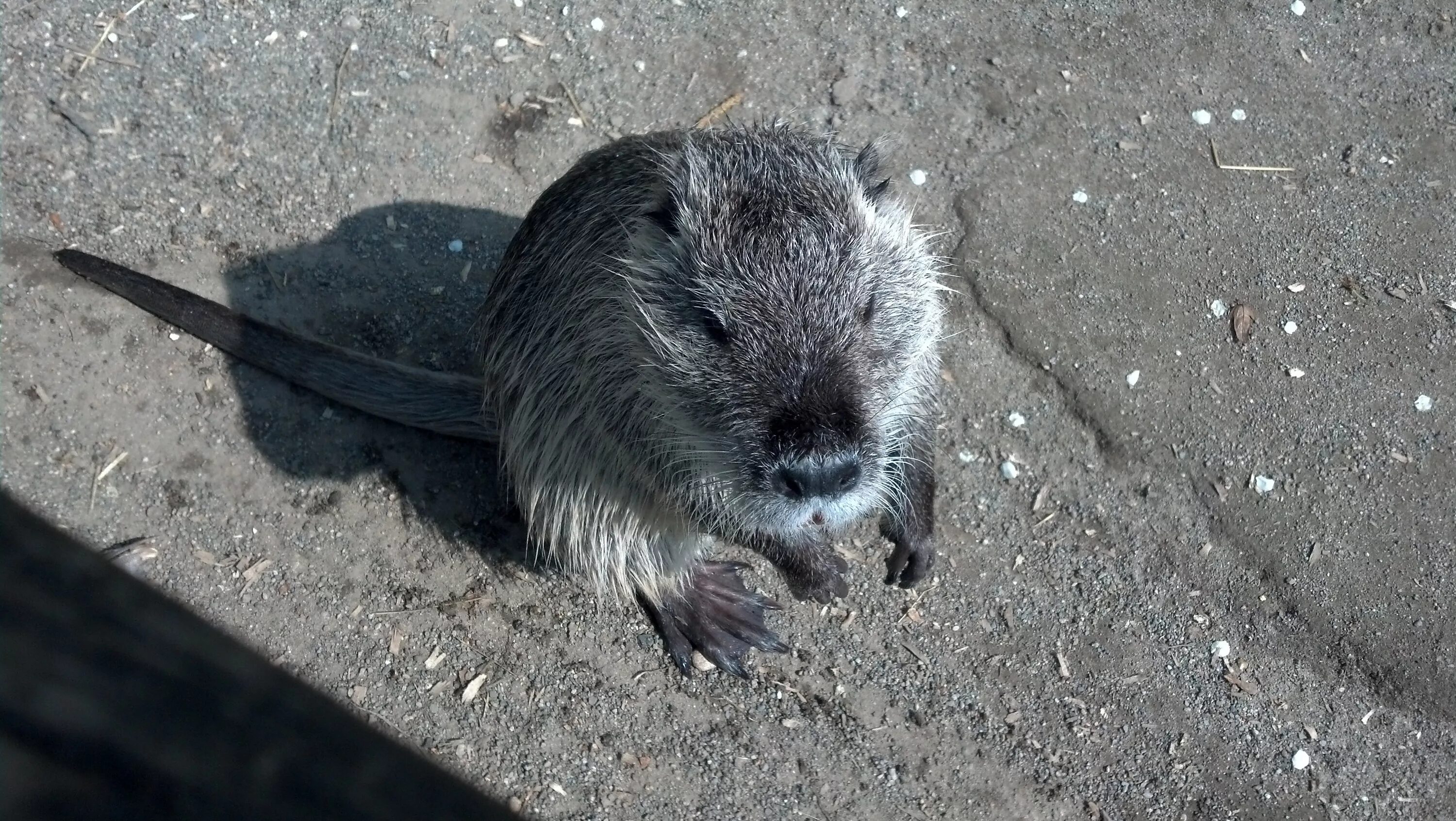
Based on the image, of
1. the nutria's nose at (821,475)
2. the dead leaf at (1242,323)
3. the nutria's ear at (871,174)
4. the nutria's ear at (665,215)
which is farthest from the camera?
the dead leaf at (1242,323)

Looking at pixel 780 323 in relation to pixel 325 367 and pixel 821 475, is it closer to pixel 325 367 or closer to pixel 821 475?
pixel 821 475

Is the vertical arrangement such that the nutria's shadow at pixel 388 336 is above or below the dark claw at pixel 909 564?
above

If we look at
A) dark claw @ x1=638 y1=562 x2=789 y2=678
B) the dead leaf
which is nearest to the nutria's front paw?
dark claw @ x1=638 y1=562 x2=789 y2=678

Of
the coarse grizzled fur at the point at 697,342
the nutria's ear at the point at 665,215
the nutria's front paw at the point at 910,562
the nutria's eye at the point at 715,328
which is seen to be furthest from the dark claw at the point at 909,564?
the nutria's ear at the point at 665,215

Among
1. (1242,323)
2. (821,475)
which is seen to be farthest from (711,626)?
(1242,323)

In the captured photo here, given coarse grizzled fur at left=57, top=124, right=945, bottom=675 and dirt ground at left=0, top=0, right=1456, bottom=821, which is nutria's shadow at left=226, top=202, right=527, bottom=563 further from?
coarse grizzled fur at left=57, top=124, right=945, bottom=675

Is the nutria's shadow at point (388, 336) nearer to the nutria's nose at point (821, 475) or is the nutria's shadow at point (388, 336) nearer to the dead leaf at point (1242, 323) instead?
the nutria's nose at point (821, 475)

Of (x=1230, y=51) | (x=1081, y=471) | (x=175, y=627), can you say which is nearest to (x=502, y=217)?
(x=1081, y=471)
